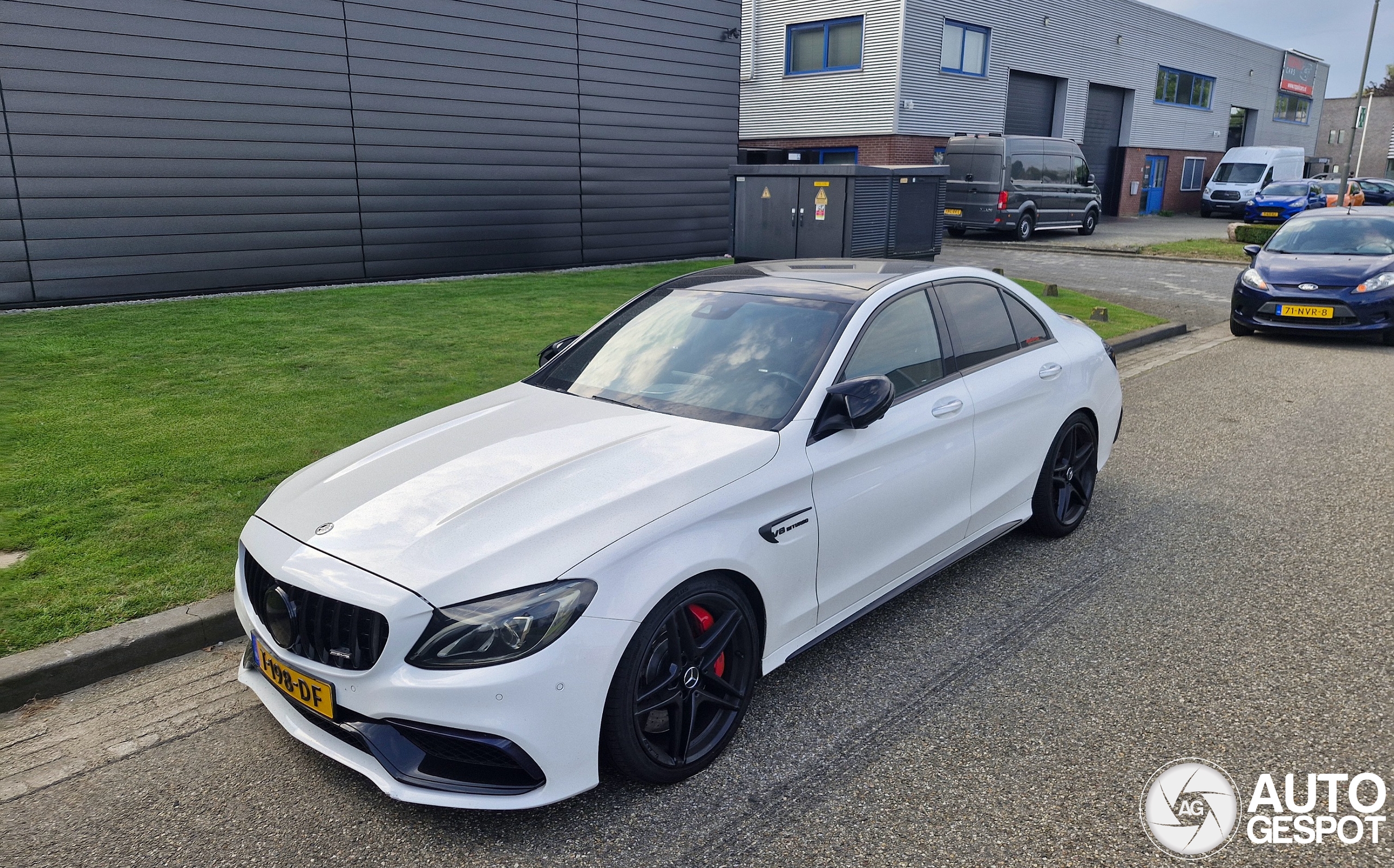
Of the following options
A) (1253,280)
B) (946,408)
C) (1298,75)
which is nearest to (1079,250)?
(1253,280)

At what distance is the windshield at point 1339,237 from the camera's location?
11.2m

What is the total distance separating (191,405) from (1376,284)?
1202cm

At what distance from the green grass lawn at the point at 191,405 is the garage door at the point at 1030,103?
20.3m

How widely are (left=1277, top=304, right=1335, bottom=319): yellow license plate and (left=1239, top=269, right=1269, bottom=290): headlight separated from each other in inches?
13.1

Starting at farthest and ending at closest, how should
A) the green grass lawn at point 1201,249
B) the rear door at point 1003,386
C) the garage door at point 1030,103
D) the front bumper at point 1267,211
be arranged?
the garage door at point 1030,103 < the front bumper at point 1267,211 < the green grass lawn at point 1201,249 < the rear door at point 1003,386

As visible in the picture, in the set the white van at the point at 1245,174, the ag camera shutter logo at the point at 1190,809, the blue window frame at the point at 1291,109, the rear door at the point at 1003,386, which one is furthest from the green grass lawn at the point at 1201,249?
the blue window frame at the point at 1291,109

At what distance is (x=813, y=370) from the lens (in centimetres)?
369

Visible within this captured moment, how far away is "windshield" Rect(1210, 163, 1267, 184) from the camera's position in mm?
34438

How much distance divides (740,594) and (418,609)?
41.3 inches

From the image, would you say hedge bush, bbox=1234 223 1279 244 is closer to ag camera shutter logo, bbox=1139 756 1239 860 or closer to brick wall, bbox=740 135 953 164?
brick wall, bbox=740 135 953 164

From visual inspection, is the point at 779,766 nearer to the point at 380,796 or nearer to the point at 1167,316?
the point at 380,796

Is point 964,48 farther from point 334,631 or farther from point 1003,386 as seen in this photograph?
point 334,631

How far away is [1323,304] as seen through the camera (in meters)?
10.8

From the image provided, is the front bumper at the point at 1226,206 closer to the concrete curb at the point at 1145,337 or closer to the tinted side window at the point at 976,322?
the concrete curb at the point at 1145,337
